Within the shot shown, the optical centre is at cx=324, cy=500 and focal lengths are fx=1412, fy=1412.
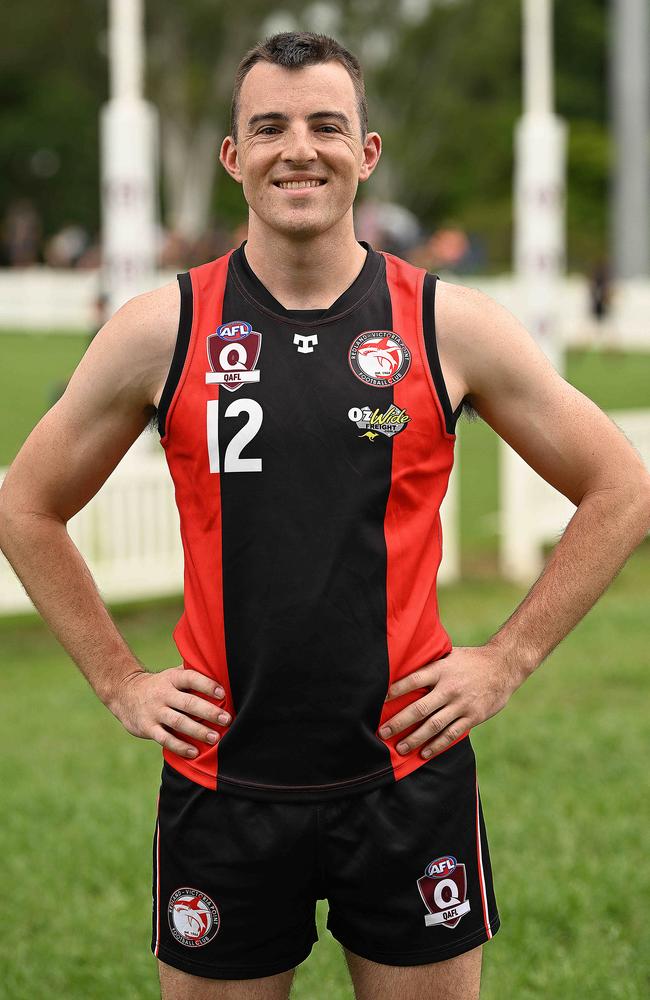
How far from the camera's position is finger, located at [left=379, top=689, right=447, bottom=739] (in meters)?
2.71

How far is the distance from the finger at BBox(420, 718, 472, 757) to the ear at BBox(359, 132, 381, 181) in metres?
1.09

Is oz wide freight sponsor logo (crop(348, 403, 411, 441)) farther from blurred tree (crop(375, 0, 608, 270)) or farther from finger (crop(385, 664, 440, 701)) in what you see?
blurred tree (crop(375, 0, 608, 270))

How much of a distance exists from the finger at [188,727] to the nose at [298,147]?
1.08 m

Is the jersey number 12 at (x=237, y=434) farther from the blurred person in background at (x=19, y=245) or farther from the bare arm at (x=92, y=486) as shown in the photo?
the blurred person in background at (x=19, y=245)

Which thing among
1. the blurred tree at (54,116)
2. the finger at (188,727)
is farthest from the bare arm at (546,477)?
the blurred tree at (54,116)

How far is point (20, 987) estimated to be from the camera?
4.57 m

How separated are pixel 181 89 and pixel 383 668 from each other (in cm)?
4743

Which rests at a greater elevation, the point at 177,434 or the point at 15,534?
the point at 177,434

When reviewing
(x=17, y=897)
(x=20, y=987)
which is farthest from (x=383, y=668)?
(x=17, y=897)

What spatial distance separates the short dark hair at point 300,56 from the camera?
2.65 meters

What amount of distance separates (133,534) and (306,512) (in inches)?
282

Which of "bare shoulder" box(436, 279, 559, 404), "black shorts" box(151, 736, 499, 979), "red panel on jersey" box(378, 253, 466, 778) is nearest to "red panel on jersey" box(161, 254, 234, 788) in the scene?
"black shorts" box(151, 736, 499, 979)

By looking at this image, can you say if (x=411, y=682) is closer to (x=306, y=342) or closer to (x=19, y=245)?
(x=306, y=342)

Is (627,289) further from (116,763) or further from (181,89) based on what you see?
(116,763)
